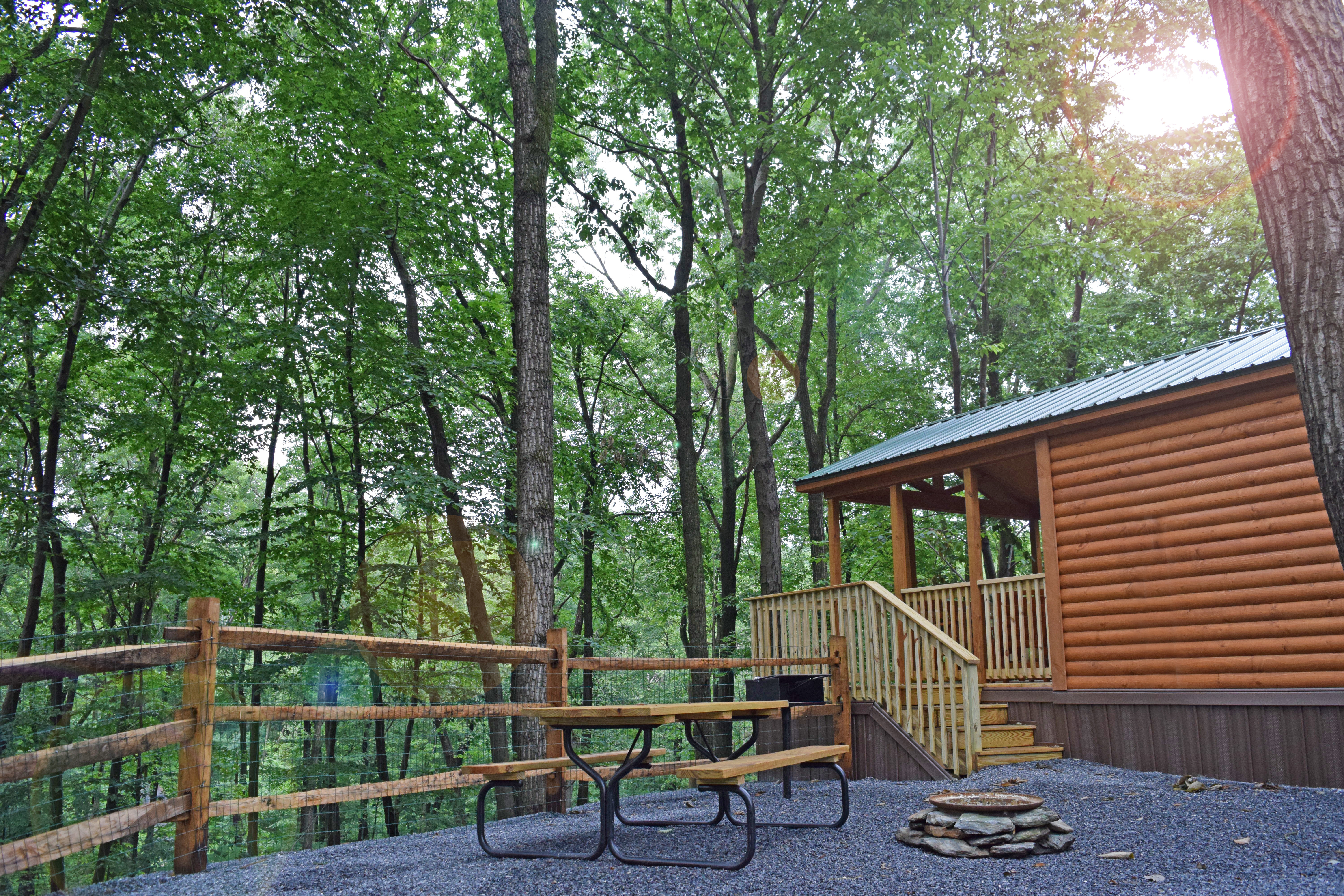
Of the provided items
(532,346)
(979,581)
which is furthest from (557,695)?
(979,581)

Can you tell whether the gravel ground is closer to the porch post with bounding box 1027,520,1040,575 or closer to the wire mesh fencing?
the wire mesh fencing

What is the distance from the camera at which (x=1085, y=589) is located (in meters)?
8.10

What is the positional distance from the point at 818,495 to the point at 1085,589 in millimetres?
10321

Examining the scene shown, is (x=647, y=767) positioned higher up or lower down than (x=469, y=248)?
lower down

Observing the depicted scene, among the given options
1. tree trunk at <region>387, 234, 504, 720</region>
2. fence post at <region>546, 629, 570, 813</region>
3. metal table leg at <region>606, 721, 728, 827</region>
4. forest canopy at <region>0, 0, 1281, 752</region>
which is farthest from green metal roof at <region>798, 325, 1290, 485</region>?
tree trunk at <region>387, 234, 504, 720</region>

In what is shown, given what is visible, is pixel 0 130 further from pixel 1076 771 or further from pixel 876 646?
pixel 1076 771

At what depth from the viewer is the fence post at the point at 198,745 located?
3988 millimetres

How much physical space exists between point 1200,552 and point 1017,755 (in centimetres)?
230

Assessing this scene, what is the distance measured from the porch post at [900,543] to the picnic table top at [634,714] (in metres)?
5.87

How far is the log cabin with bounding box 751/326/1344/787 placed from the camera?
Answer: 651 centimetres

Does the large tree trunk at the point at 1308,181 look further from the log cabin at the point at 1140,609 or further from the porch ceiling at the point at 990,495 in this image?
the porch ceiling at the point at 990,495

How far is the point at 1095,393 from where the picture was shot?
8.52 m

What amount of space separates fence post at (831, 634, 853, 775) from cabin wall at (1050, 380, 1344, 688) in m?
2.16

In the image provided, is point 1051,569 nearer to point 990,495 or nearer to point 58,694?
point 990,495
